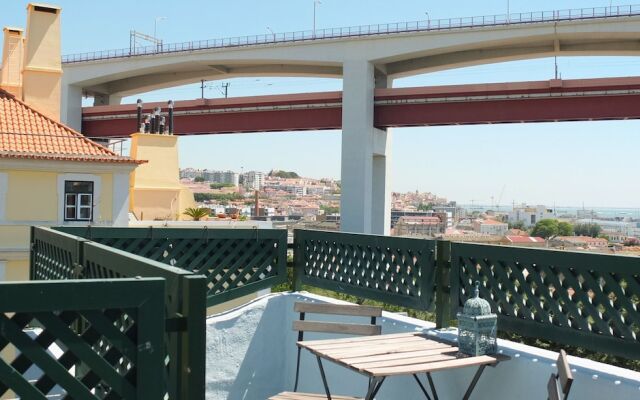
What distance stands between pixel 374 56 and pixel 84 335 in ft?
104

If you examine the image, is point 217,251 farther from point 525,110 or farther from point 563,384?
point 525,110

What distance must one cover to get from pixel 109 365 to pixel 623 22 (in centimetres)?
3054

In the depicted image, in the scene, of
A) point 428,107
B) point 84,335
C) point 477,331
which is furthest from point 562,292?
point 428,107

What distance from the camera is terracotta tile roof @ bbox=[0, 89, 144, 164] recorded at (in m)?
17.7

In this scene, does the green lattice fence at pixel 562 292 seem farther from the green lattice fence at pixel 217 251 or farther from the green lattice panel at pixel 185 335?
the green lattice panel at pixel 185 335

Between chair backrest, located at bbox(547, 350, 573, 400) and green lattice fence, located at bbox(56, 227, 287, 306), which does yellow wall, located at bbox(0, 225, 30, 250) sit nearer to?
green lattice fence, located at bbox(56, 227, 287, 306)

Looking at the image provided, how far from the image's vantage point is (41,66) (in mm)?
22359

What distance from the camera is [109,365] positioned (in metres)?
2.75

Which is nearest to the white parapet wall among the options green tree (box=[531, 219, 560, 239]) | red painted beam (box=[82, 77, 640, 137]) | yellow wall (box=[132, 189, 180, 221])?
yellow wall (box=[132, 189, 180, 221])

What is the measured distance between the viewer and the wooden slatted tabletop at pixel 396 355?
182 inches

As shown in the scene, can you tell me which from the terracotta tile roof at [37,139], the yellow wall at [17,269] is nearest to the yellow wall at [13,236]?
the yellow wall at [17,269]

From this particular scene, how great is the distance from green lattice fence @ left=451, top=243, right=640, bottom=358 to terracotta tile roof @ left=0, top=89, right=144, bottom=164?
14238 mm

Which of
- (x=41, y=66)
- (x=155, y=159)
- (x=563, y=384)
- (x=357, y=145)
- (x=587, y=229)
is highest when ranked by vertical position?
(x=41, y=66)

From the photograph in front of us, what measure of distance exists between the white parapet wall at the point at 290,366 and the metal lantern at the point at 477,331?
0.23 m
